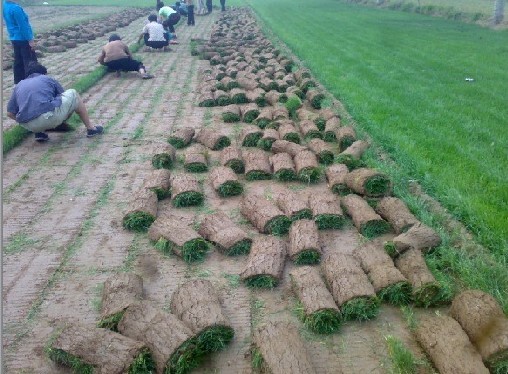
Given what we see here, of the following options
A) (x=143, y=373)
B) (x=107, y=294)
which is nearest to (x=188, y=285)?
(x=107, y=294)

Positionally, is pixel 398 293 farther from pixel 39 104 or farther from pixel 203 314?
pixel 39 104

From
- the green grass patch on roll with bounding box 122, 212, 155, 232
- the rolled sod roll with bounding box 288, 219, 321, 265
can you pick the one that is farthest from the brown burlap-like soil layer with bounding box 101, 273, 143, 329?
the rolled sod roll with bounding box 288, 219, 321, 265

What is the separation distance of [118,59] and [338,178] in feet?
26.7

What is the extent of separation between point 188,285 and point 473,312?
200cm

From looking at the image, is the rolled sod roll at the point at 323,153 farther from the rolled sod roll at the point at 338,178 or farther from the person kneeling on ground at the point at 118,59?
the person kneeling on ground at the point at 118,59

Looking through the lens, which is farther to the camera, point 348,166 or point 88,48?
point 88,48

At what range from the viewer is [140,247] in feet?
16.1

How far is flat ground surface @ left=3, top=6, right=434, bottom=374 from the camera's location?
3615 mm

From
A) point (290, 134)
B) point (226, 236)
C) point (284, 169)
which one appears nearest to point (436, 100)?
point (290, 134)

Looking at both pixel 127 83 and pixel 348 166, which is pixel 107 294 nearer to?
pixel 348 166

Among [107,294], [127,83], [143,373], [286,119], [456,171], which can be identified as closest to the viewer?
[143,373]

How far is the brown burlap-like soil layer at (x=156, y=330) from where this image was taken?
332 centimetres

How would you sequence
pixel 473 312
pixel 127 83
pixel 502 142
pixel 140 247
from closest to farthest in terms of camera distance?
pixel 473 312 < pixel 140 247 < pixel 502 142 < pixel 127 83

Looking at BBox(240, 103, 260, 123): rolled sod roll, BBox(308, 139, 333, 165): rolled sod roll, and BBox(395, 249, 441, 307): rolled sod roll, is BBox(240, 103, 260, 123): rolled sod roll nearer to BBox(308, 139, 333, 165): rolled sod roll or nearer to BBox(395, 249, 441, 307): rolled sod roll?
BBox(308, 139, 333, 165): rolled sod roll
